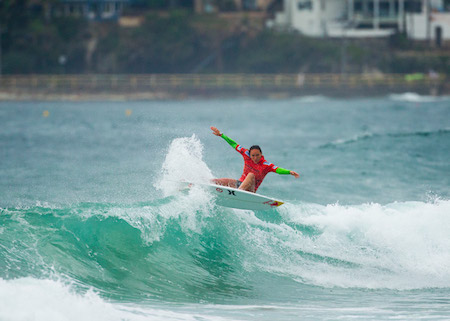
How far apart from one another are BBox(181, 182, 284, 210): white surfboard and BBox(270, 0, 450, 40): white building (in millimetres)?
A: 76265

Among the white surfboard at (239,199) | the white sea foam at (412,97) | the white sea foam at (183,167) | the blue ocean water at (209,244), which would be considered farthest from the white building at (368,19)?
the white surfboard at (239,199)

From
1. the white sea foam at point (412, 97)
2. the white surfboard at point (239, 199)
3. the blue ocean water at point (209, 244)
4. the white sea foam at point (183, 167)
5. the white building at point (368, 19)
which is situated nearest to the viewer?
the blue ocean water at point (209, 244)

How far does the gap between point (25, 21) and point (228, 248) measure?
77.3 meters

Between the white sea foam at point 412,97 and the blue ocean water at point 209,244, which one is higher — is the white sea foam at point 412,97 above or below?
below

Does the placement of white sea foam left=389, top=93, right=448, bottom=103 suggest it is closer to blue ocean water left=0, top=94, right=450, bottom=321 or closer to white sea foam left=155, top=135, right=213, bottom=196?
blue ocean water left=0, top=94, right=450, bottom=321

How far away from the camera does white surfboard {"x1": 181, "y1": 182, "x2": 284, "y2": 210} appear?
1469 centimetres

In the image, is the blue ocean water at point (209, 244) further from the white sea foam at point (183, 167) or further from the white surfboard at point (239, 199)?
the white surfboard at point (239, 199)

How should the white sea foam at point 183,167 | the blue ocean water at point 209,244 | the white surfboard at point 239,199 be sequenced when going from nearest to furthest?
the blue ocean water at point 209,244, the white surfboard at point 239,199, the white sea foam at point 183,167

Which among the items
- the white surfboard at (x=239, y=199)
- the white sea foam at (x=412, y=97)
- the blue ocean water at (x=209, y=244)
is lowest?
the white sea foam at (x=412, y=97)

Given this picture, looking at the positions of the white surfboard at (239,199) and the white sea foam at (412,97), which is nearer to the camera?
the white surfboard at (239,199)

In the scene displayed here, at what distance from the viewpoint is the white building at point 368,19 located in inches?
3531

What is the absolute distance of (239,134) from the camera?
1549 inches

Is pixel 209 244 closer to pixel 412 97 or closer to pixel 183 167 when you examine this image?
pixel 183 167

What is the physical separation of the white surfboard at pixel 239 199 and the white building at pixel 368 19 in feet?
250
